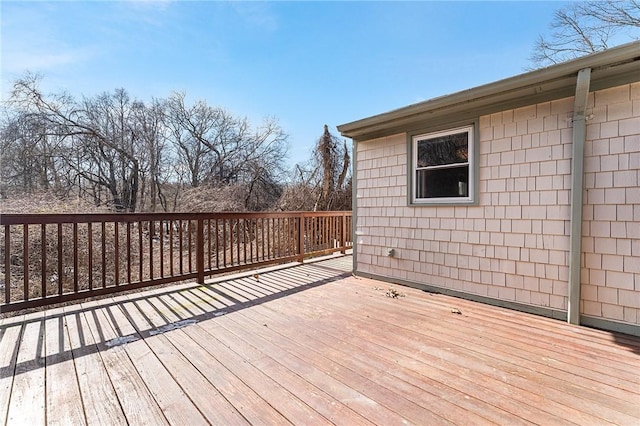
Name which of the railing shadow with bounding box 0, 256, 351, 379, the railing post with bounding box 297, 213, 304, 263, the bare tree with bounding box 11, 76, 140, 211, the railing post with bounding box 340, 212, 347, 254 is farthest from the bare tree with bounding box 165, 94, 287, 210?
the railing shadow with bounding box 0, 256, 351, 379

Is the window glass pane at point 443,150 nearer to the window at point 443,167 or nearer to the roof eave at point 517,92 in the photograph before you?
the window at point 443,167

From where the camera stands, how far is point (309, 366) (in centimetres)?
196

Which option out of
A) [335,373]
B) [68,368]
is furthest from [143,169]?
[335,373]

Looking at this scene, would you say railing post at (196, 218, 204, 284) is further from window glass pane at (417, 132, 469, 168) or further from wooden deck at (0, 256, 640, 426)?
window glass pane at (417, 132, 469, 168)

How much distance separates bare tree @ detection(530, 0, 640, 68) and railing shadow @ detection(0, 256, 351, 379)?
10824 millimetres

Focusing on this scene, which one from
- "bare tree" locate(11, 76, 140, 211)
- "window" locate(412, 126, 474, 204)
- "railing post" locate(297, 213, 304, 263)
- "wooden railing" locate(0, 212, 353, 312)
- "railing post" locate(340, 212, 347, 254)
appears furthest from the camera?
"bare tree" locate(11, 76, 140, 211)

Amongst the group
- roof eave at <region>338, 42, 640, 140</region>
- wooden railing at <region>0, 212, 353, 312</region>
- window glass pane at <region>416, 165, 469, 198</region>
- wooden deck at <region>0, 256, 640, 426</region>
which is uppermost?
roof eave at <region>338, 42, 640, 140</region>

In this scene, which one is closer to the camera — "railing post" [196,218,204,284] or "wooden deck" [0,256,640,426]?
"wooden deck" [0,256,640,426]

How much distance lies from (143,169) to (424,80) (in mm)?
12317

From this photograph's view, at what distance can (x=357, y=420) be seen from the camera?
4.69 ft

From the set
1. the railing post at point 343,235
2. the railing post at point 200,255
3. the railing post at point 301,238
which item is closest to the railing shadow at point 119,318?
the railing post at point 200,255

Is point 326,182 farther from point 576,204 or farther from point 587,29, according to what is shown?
point 587,29

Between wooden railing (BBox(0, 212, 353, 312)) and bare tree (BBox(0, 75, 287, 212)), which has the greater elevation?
bare tree (BBox(0, 75, 287, 212))

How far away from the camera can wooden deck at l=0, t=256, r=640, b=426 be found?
4.91 feet
